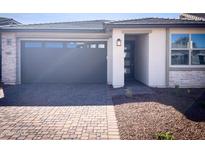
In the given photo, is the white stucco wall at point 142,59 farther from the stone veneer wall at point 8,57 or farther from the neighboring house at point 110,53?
the stone veneer wall at point 8,57

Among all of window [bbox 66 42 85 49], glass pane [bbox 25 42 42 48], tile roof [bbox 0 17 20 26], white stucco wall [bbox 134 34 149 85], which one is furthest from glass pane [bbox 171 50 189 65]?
tile roof [bbox 0 17 20 26]

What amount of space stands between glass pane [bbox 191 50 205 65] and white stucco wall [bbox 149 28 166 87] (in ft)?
4.93

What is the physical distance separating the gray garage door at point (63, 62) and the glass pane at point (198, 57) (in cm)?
479

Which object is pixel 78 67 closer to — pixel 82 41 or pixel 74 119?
pixel 82 41

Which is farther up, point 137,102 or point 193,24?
point 193,24

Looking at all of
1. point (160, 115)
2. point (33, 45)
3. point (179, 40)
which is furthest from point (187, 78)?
point (33, 45)

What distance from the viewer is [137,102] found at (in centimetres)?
882

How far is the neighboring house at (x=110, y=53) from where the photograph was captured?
39.8 feet

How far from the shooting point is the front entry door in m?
15.6

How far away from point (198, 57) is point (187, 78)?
1217mm

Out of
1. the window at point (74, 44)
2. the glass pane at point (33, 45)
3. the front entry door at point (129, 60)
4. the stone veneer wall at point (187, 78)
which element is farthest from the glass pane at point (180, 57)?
the glass pane at point (33, 45)
